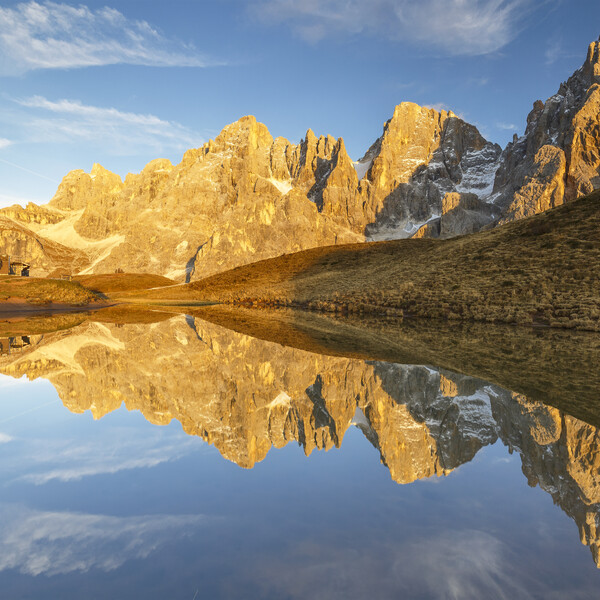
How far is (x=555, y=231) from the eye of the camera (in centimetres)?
4312

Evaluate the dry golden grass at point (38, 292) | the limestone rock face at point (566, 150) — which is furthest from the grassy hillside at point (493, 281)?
the limestone rock face at point (566, 150)

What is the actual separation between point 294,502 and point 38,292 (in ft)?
159

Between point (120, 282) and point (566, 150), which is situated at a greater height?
point (566, 150)

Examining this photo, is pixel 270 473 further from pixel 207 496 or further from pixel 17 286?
pixel 17 286

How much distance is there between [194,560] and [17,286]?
1917 inches

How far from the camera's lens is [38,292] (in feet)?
145

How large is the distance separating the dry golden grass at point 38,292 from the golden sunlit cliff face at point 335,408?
31244 millimetres

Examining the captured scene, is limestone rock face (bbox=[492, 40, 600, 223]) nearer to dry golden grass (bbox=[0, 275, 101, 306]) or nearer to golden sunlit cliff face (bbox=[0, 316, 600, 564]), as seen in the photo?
dry golden grass (bbox=[0, 275, 101, 306])

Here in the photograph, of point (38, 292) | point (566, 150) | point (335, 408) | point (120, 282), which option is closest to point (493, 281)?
point (335, 408)

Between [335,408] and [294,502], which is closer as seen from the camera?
[294,502]

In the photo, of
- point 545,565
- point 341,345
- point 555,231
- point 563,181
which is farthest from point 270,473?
point 563,181

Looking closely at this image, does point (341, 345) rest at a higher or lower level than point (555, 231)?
lower

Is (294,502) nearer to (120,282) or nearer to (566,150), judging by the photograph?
(120,282)

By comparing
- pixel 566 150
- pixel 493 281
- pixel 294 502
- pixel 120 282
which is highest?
pixel 566 150
